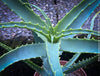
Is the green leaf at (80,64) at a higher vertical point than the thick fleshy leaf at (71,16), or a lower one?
lower

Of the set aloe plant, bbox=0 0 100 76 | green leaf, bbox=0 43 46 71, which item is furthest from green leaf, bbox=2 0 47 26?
green leaf, bbox=0 43 46 71

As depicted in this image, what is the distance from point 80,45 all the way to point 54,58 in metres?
0.12

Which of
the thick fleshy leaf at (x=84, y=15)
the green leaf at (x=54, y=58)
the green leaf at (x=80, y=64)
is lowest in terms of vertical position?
the green leaf at (x=80, y=64)

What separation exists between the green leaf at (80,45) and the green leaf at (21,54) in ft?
0.28

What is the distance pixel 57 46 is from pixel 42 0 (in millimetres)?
648

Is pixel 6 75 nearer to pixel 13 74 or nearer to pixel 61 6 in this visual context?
pixel 13 74

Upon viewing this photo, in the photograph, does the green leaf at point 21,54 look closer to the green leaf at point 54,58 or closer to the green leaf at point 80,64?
the green leaf at point 54,58

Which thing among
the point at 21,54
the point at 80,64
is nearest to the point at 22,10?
→ the point at 21,54

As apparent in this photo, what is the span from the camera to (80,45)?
56cm

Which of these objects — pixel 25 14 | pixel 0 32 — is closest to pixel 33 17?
pixel 25 14

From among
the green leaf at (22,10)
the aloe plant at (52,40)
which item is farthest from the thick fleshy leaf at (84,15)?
the green leaf at (22,10)

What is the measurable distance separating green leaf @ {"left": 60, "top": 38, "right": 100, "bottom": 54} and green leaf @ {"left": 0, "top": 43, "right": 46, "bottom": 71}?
86 mm

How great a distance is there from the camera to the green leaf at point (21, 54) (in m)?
0.51

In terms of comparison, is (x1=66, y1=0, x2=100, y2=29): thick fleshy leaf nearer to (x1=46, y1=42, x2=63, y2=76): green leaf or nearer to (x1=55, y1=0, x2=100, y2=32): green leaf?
(x1=55, y1=0, x2=100, y2=32): green leaf
